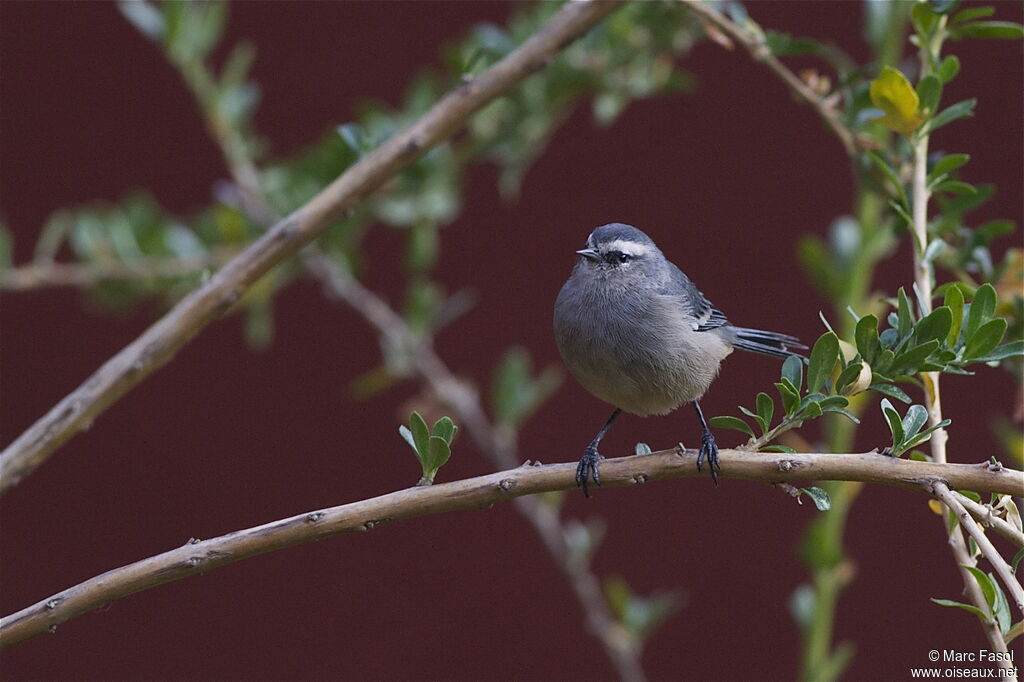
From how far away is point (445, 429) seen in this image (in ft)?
4.86

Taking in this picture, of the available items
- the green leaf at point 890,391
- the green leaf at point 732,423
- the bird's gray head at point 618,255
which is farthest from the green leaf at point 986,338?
the bird's gray head at point 618,255

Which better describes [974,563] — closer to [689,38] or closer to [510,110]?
[689,38]

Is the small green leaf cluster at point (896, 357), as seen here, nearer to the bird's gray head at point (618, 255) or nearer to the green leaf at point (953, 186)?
the green leaf at point (953, 186)

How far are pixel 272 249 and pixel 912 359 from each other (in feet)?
4.12

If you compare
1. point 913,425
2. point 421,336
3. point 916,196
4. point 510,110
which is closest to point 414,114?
point 510,110

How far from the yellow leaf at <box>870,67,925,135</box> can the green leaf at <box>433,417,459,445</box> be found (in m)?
1.03

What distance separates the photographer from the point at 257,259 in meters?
2.01

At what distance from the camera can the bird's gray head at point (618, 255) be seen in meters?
2.56

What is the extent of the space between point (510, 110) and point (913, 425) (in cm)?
186

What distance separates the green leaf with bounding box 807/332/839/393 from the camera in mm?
1475

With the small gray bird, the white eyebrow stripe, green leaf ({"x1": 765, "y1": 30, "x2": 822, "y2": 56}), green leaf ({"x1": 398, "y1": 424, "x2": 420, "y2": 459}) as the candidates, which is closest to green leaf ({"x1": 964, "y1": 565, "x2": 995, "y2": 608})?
the small gray bird

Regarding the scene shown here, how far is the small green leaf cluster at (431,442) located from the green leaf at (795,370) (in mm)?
551

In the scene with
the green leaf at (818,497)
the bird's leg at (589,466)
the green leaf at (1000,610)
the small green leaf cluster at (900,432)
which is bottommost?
the green leaf at (1000,610)

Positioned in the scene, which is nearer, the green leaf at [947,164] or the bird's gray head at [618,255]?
the green leaf at [947,164]
